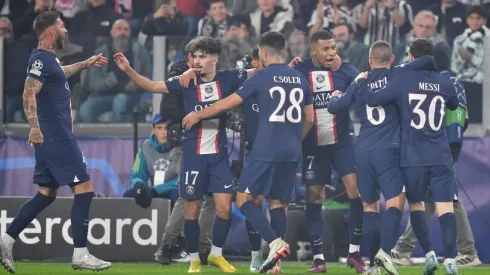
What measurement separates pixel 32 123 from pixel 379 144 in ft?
10.0

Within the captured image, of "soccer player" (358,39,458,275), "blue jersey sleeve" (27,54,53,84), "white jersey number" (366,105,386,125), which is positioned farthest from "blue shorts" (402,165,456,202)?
"blue jersey sleeve" (27,54,53,84)

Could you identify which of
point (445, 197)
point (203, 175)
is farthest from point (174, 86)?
point (445, 197)

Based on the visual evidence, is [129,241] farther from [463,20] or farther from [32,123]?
[463,20]

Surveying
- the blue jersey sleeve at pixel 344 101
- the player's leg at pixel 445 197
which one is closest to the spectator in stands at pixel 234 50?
the blue jersey sleeve at pixel 344 101

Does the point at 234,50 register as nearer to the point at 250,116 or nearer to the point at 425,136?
the point at 250,116

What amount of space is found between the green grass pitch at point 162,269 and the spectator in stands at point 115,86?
229 cm

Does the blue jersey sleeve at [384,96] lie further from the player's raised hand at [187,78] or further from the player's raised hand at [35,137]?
the player's raised hand at [35,137]

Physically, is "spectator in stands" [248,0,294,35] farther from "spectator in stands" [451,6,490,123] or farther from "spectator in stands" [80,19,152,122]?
"spectator in stands" [451,6,490,123]

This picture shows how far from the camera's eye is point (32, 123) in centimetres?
1003

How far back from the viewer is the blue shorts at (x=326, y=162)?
11297 mm

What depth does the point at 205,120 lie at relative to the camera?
423 inches

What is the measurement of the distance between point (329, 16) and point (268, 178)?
18.9 ft

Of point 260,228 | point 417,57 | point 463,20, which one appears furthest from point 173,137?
point 463,20

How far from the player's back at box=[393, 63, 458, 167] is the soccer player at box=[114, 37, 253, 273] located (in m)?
1.79
